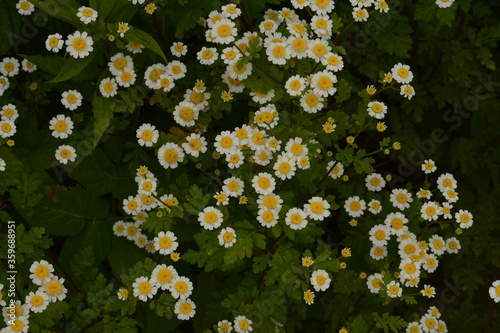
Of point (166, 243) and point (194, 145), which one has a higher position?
point (194, 145)

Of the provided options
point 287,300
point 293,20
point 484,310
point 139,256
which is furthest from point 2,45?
point 484,310

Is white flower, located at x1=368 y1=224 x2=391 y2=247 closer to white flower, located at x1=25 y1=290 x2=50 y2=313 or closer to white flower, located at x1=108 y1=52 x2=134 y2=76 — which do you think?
white flower, located at x1=108 y1=52 x2=134 y2=76

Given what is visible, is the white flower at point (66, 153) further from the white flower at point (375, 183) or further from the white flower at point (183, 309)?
the white flower at point (375, 183)

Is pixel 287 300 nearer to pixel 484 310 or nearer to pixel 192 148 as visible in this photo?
pixel 192 148

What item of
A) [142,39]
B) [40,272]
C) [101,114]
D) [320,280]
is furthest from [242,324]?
[142,39]

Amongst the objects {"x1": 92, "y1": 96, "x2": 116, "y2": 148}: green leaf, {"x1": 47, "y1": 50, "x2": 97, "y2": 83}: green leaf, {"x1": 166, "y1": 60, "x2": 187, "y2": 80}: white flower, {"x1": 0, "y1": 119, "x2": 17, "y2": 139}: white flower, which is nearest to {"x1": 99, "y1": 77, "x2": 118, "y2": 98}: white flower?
{"x1": 92, "y1": 96, "x2": 116, "y2": 148}: green leaf

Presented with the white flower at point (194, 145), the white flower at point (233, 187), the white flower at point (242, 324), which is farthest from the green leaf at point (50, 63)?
the white flower at point (242, 324)

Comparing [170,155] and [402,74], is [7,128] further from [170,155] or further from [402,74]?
[402,74]
